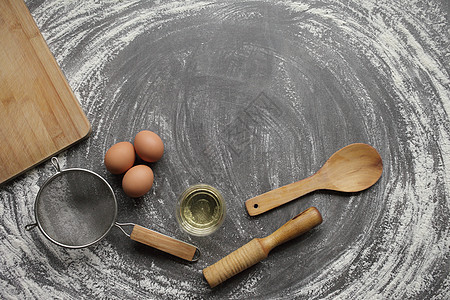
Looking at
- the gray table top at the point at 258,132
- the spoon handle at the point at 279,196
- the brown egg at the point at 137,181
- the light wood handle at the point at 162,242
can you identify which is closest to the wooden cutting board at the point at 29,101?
the gray table top at the point at 258,132

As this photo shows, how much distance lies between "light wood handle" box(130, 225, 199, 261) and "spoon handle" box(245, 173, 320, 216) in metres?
0.17

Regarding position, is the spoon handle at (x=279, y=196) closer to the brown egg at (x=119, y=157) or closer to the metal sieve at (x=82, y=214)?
the metal sieve at (x=82, y=214)

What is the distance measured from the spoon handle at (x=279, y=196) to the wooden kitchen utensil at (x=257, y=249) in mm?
54

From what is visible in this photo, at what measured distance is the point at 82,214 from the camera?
0.90 meters

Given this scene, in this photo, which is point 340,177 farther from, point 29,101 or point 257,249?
point 29,101

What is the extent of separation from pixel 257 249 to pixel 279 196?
0.45ft

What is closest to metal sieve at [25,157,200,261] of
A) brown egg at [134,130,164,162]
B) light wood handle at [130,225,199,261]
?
light wood handle at [130,225,199,261]

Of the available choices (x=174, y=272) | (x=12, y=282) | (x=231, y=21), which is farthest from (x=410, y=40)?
(x=12, y=282)

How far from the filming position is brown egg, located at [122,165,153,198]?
2.76ft

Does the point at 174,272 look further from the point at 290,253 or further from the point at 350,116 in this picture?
the point at 350,116

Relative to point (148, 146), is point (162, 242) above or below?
below

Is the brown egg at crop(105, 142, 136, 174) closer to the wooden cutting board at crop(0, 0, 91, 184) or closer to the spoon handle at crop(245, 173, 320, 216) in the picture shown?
the wooden cutting board at crop(0, 0, 91, 184)

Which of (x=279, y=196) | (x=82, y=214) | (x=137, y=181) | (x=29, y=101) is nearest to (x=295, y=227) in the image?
(x=279, y=196)

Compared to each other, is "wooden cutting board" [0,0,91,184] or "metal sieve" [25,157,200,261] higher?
"wooden cutting board" [0,0,91,184]
